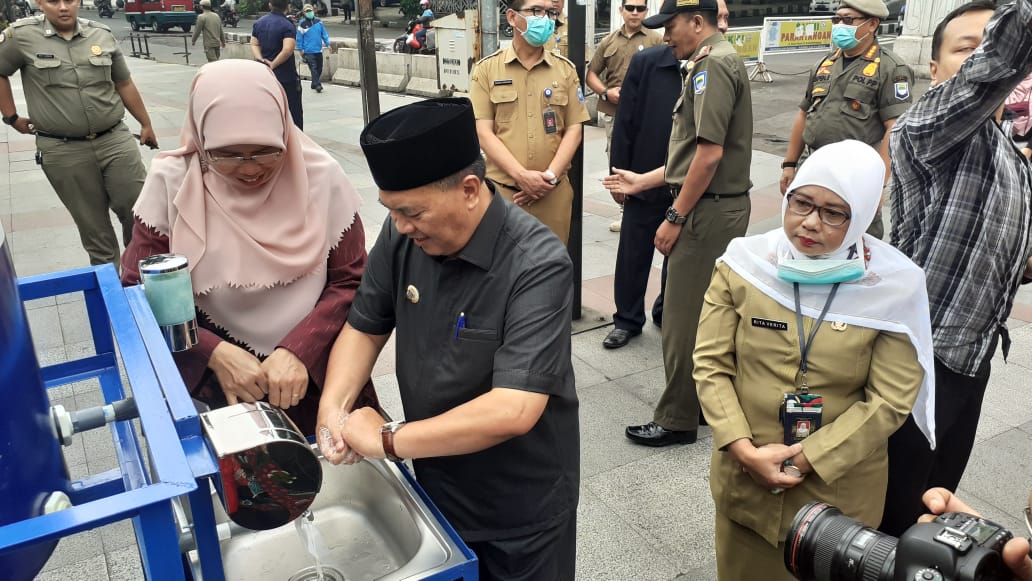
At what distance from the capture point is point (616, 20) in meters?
12.3

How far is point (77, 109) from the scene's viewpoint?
4.70 metres

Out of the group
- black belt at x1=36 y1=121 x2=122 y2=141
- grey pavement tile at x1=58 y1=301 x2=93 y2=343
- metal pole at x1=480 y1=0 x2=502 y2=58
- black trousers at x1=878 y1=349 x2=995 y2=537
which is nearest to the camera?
black trousers at x1=878 y1=349 x2=995 y2=537

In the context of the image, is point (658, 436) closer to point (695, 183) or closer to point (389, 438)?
point (695, 183)

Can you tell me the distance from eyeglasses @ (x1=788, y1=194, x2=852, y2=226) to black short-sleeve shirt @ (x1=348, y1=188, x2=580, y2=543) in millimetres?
701

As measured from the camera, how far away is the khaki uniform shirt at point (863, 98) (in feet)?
14.3

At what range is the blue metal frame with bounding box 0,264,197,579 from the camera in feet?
3.41

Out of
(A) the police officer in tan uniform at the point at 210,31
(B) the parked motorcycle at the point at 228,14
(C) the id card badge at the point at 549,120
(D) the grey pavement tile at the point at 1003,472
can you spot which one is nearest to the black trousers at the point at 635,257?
(C) the id card badge at the point at 549,120

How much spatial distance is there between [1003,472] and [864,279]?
201 cm

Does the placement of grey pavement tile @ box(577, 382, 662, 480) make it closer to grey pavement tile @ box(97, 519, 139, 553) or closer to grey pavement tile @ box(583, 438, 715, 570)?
grey pavement tile @ box(583, 438, 715, 570)

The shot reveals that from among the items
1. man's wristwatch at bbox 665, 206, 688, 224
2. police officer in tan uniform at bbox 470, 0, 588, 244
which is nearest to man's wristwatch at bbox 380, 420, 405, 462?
man's wristwatch at bbox 665, 206, 688, 224

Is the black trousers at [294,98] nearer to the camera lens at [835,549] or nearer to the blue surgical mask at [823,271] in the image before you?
the blue surgical mask at [823,271]

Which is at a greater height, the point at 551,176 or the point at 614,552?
the point at 551,176

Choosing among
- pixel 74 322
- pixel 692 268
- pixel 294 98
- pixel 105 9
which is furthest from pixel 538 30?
pixel 105 9

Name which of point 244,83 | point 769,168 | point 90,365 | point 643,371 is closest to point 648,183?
point 643,371
